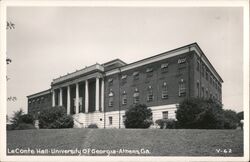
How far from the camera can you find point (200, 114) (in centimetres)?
1645

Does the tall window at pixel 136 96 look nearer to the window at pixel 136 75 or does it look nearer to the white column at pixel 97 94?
the window at pixel 136 75

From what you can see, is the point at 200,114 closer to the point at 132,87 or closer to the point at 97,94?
the point at 132,87

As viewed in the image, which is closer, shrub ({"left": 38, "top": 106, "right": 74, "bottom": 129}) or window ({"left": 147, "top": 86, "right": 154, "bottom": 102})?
shrub ({"left": 38, "top": 106, "right": 74, "bottom": 129})

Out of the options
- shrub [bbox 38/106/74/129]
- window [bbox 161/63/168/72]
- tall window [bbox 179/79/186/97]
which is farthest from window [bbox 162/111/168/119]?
shrub [bbox 38/106/74/129]

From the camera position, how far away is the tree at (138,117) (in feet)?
70.8

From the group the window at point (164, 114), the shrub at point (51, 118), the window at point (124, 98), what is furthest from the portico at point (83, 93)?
the window at point (164, 114)

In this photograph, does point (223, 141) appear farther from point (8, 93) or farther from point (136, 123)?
point (136, 123)

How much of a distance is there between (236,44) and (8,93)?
9384mm

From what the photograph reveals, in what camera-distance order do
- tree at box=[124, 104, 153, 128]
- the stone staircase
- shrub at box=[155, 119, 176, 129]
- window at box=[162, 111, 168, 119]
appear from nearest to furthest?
shrub at box=[155, 119, 176, 129]
tree at box=[124, 104, 153, 128]
window at box=[162, 111, 168, 119]
the stone staircase

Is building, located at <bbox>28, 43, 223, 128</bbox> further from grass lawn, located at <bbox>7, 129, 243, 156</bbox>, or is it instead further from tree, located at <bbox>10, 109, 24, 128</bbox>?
grass lawn, located at <bbox>7, 129, 243, 156</bbox>

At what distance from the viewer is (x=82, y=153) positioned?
1020 centimetres

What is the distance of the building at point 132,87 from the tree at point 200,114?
2.54 feet

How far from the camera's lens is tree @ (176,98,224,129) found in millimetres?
16328

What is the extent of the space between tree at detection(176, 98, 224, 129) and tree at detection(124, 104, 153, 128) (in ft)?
14.2
